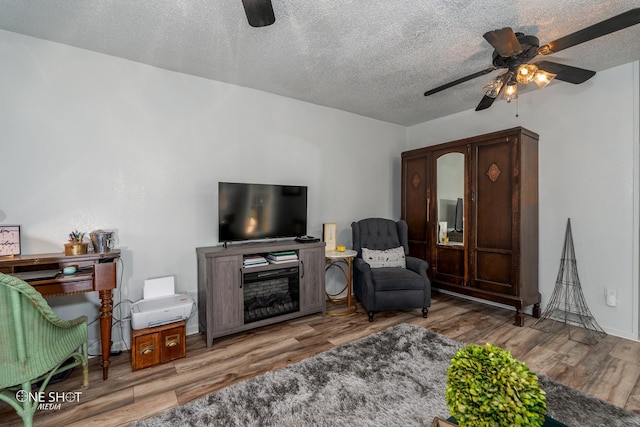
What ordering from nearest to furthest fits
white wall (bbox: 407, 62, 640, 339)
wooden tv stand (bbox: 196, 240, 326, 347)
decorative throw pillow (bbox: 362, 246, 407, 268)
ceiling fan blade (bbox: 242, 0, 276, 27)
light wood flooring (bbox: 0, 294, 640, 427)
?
ceiling fan blade (bbox: 242, 0, 276, 27)
light wood flooring (bbox: 0, 294, 640, 427)
wooden tv stand (bbox: 196, 240, 326, 347)
white wall (bbox: 407, 62, 640, 339)
decorative throw pillow (bbox: 362, 246, 407, 268)

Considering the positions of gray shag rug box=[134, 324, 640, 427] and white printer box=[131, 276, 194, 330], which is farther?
white printer box=[131, 276, 194, 330]

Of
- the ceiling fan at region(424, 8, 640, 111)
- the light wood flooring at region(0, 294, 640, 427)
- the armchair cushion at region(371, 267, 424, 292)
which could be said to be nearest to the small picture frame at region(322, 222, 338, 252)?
the armchair cushion at region(371, 267, 424, 292)

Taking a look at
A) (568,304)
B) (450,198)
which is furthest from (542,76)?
(568,304)

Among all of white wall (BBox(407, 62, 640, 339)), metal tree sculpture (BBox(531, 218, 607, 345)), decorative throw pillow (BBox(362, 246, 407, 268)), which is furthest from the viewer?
decorative throw pillow (BBox(362, 246, 407, 268))

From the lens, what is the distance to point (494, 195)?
3311 millimetres

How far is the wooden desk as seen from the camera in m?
1.95

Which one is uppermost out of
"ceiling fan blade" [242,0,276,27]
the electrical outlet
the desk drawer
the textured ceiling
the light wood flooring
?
the textured ceiling

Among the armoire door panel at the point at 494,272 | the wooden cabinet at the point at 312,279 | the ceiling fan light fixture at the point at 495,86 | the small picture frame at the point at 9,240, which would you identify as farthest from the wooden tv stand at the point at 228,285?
the ceiling fan light fixture at the point at 495,86

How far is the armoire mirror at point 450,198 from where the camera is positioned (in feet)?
11.9

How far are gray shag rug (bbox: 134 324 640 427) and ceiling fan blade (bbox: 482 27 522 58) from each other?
2246mm

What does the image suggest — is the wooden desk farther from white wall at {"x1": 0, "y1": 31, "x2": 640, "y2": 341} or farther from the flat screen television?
the flat screen television

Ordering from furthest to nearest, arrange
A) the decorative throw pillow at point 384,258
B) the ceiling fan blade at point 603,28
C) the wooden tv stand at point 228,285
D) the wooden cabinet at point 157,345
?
the decorative throw pillow at point 384,258 < the wooden tv stand at point 228,285 < the wooden cabinet at point 157,345 < the ceiling fan blade at point 603,28

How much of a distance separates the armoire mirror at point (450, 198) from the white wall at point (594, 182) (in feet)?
2.84

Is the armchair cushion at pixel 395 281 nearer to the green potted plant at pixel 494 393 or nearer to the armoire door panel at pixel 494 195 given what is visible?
the armoire door panel at pixel 494 195
